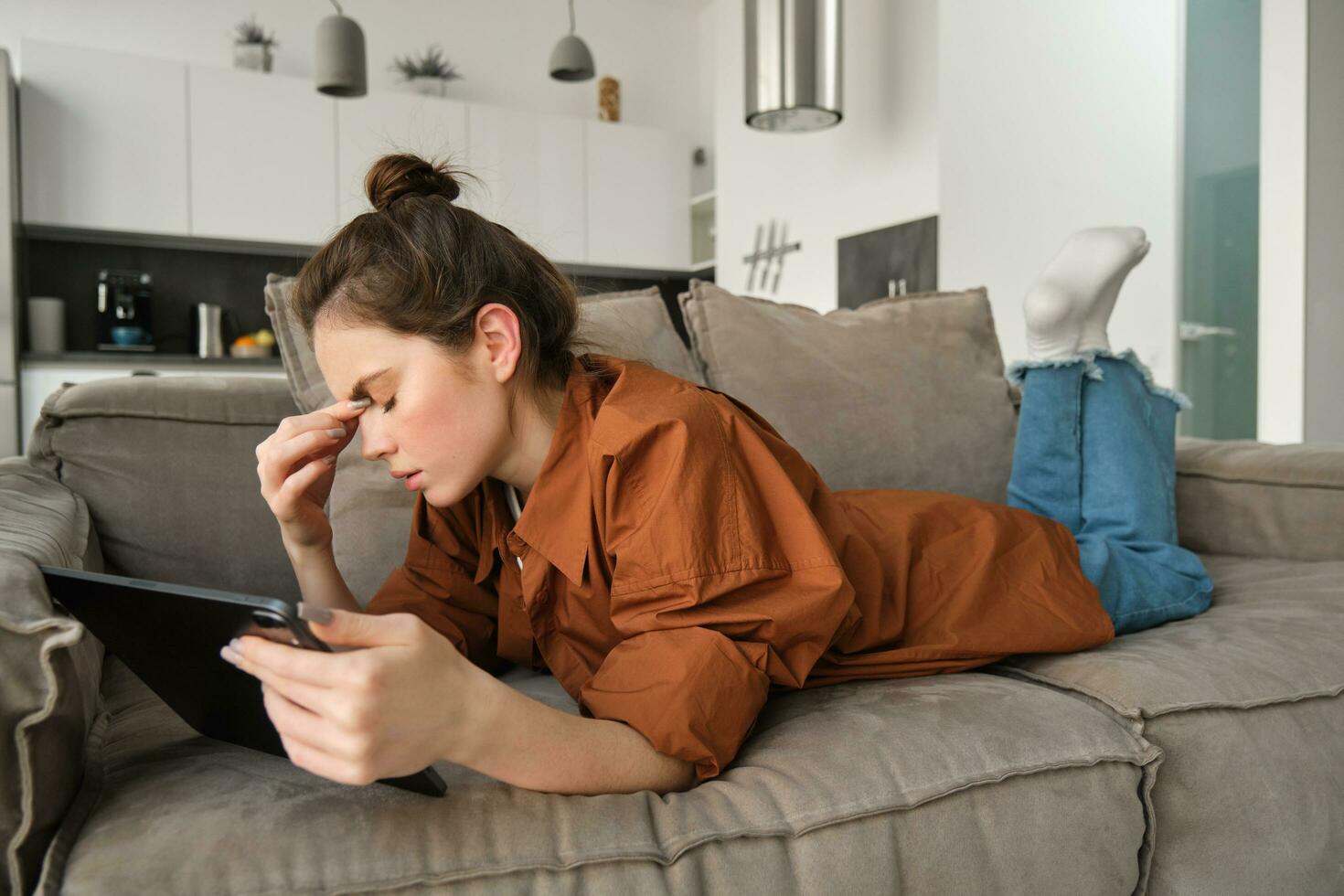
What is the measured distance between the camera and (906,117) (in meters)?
3.94

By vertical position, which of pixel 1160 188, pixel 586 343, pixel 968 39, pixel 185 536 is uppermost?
pixel 968 39

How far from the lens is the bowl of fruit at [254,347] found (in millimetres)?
4902

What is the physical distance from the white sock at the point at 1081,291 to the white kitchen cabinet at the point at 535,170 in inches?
153

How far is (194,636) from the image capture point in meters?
0.72

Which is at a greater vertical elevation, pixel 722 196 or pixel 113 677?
pixel 722 196

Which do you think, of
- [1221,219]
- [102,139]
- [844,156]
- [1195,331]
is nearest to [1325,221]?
[1221,219]

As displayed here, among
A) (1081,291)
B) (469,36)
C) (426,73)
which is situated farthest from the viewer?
(469,36)

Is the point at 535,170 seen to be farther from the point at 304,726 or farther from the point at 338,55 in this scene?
the point at 304,726

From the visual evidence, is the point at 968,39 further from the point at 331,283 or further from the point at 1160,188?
the point at 331,283

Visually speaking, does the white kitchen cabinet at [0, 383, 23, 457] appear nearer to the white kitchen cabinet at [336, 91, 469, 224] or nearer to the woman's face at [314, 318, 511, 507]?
the white kitchen cabinet at [336, 91, 469, 224]

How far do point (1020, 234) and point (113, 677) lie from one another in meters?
3.50

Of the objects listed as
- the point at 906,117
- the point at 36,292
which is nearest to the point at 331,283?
the point at 906,117

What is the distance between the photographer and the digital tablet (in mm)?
640

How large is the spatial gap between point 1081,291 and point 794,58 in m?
2.39
